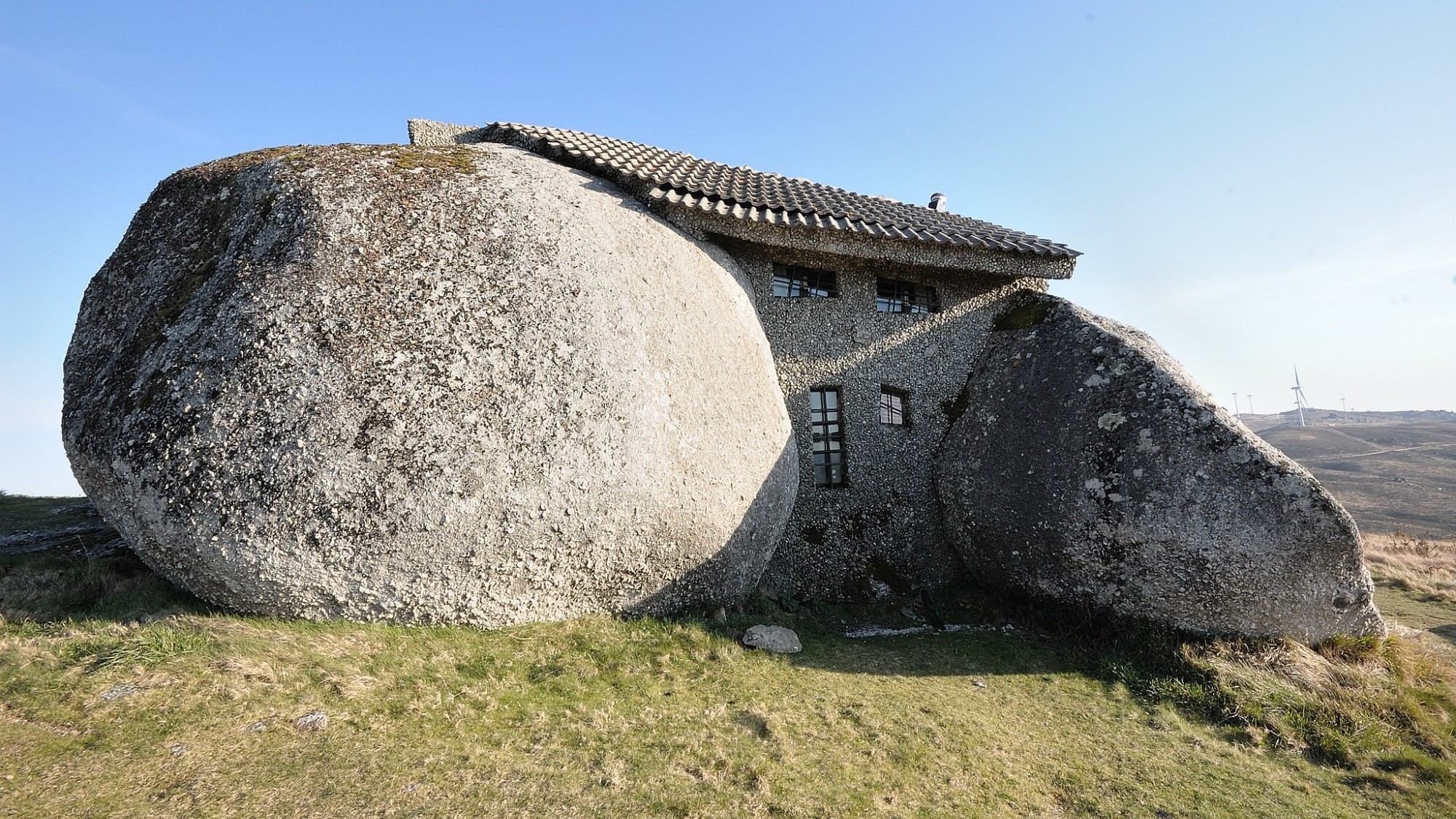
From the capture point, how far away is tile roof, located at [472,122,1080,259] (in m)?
9.59

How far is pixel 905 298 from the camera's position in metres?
11.5

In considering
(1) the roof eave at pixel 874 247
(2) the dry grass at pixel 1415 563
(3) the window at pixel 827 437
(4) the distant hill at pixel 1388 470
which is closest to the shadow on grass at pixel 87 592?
(1) the roof eave at pixel 874 247

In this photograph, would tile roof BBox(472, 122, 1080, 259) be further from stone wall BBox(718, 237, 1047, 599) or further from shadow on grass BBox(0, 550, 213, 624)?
shadow on grass BBox(0, 550, 213, 624)

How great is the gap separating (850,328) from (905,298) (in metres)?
1.38

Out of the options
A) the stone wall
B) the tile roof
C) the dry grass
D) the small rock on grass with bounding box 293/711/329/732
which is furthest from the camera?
the dry grass

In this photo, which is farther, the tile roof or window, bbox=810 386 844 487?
window, bbox=810 386 844 487

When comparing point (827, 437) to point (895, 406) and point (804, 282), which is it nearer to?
point (895, 406)

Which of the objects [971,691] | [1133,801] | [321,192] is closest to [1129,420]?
[971,691]

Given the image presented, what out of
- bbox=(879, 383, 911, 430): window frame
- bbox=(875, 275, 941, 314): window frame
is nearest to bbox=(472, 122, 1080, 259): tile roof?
bbox=(875, 275, 941, 314): window frame

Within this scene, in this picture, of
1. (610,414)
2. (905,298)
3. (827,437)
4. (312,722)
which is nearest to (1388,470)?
(905,298)

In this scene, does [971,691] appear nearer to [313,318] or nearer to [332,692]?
[332,692]

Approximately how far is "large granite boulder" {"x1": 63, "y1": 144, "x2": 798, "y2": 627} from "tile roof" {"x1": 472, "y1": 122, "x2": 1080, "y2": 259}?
133 centimetres

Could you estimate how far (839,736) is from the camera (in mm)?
5875

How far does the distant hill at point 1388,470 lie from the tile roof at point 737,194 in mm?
19664
